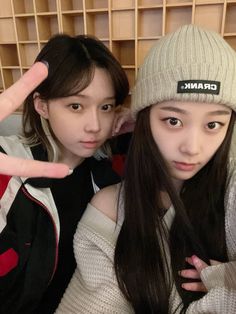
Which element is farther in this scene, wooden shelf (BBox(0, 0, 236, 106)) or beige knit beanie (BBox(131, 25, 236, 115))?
wooden shelf (BBox(0, 0, 236, 106))

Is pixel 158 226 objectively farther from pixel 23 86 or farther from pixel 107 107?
pixel 23 86

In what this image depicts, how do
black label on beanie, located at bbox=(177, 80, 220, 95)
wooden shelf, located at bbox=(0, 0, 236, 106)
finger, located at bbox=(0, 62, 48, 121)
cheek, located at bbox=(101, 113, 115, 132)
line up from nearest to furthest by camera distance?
finger, located at bbox=(0, 62, 48, 121)
black label on beanie, located at bbox=(177, 80, 220, 95)
cheek, located at bbox=(101, 113, 115, 132)
wooden shelf, located at bbox=(0, 0, 236, 106)

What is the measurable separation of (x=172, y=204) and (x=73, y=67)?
464 millimetres

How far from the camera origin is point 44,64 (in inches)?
17.3

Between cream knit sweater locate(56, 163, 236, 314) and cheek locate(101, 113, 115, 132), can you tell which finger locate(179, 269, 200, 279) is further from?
cheek locate(101, 113, 115, 132)

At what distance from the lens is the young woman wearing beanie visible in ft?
2.01

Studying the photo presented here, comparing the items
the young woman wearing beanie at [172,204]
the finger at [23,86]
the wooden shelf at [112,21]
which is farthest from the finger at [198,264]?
the wooden shelf at [112,21]

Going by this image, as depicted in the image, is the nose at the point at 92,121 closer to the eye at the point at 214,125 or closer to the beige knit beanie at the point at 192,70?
the beige knit beanie at the point at 192,70

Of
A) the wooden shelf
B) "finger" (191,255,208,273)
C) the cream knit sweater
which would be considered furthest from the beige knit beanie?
the wooden shelf

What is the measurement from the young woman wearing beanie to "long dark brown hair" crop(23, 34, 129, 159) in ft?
0.45

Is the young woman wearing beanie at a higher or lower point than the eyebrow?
lower

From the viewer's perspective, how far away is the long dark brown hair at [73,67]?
0.76 m

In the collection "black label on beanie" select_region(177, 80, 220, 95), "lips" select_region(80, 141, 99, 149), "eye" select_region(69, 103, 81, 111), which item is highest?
"black label on beanie" select_region(177, 80, 220, 95)

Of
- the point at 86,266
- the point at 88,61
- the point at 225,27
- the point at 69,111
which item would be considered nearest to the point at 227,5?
the point at 225,27
